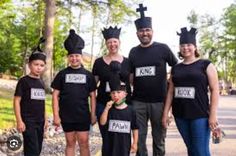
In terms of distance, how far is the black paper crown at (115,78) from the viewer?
6.39 m

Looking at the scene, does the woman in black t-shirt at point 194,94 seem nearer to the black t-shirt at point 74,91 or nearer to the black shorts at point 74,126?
the black t-shirt at point 74,91

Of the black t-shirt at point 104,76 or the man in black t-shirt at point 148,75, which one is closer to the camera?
the black t-shirt at point 104,76

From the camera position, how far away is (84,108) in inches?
273

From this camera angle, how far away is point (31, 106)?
272 inches

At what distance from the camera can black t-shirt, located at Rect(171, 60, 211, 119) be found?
243 inches

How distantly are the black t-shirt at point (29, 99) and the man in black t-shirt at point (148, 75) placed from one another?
1372 mm

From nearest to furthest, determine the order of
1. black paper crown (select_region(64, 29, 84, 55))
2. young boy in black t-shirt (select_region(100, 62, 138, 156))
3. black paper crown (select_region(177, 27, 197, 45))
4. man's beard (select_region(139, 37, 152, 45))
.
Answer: black paper crown (select_region(177, 27, 197, 45)) < young boy in black t-shirt (select_region(100, 62, 138, 156)) < black paper crown (select_region(64, 29, 84, 55)) < man's beard (select_region(139, 37, 152, 45))

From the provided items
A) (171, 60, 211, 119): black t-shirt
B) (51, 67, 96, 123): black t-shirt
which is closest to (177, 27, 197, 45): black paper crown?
(171, 60, 211, 119): black t-shirt

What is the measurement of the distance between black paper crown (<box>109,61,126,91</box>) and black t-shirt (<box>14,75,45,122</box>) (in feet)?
3.83

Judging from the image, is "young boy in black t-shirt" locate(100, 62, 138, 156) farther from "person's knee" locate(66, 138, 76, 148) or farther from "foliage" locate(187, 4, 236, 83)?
"foliage" locate(187, 4, 236, 83)

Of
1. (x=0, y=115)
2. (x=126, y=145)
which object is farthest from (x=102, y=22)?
(x=126, y=145)

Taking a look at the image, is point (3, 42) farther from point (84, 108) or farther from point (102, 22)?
point (84, 108)

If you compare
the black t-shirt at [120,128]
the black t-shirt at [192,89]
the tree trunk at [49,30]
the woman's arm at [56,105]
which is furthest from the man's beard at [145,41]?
the tree trunk at [49,30]

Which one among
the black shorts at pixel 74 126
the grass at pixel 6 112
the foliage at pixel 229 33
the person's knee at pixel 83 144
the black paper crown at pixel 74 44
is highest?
the foliage at pixel 229 33
